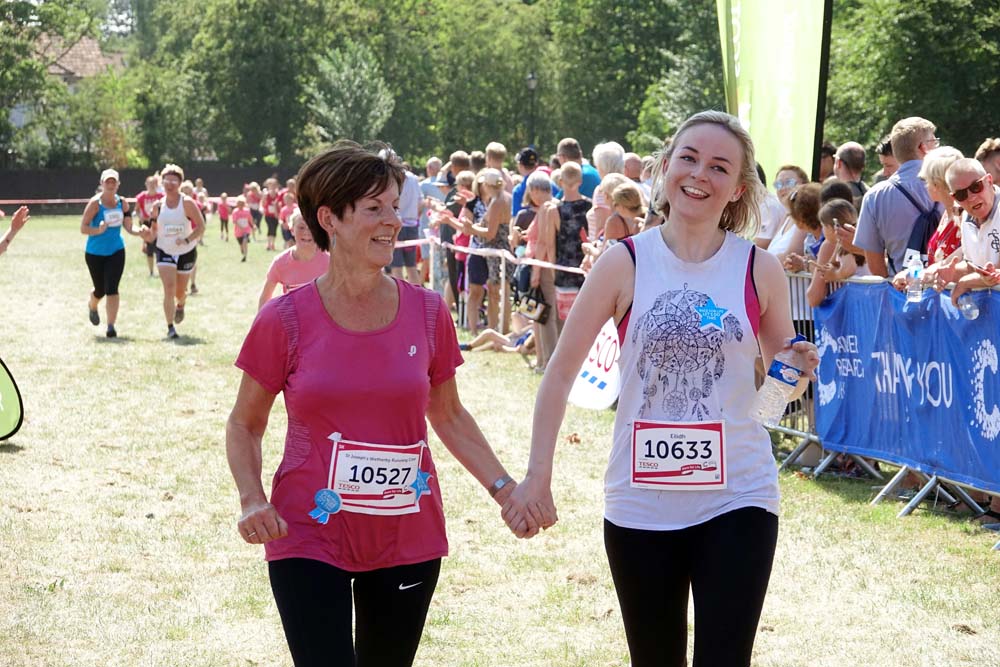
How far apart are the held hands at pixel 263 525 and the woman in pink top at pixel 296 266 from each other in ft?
16.0

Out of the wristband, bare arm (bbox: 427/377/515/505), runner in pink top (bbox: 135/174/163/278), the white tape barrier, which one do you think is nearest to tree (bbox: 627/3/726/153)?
runner in pink top (bbox: 135/174/163/278)

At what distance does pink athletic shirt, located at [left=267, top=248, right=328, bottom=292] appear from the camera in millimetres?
8438

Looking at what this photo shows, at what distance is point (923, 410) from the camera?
7816 millimetres

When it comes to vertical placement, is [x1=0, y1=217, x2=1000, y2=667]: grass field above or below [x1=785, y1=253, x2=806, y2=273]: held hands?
below

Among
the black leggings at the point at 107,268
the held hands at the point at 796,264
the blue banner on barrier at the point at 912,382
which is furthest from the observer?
the black leggings at the point at 107,268

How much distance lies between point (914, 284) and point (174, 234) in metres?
11.0

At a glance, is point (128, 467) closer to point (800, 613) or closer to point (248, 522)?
point (800, 613)

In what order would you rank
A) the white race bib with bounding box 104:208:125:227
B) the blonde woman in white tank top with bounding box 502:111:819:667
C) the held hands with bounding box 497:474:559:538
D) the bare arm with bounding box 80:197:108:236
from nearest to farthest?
the blonde woman in white tank top with bounding box 502:111:819:667
the held hands with bounding box 497:474:559:538
the bare arm with bounding box 80:197:108:236
the white race bib with bounding box 104:208:125:227

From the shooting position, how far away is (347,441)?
3.61 metres

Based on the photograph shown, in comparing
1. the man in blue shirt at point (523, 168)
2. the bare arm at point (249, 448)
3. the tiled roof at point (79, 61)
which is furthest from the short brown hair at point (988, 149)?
the tiled roof at point (79, 61)

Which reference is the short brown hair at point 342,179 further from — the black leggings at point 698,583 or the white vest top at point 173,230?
the white vest top at point 173,230

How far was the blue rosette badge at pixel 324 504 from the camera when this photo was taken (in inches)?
142

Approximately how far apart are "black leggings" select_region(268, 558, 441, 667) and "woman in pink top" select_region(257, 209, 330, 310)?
4.89 metres

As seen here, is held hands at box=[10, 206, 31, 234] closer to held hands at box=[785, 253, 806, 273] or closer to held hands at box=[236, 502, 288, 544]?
held hands at box=[785, 253, 806, 273]
